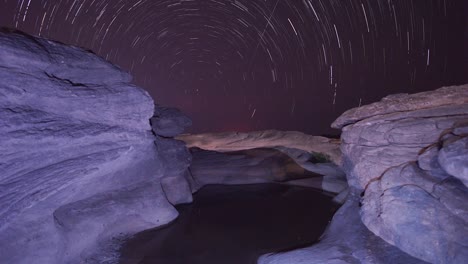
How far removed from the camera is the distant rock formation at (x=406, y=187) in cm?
837

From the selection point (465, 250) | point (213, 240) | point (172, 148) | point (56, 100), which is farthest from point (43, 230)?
point (465, 250)

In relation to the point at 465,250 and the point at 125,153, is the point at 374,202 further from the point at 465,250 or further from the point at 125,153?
the point at 125,153

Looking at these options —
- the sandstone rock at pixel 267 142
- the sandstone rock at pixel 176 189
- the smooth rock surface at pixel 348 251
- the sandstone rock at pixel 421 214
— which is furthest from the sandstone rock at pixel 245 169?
the sandstone rock at pixel 421 214

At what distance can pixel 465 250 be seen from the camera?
7.61 meters

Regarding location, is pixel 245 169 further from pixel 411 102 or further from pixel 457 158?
pixel 457 158

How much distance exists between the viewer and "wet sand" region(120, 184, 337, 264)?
455 inches

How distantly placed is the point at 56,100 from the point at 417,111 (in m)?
14.7

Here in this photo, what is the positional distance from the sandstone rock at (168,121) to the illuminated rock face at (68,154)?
7.60 meters

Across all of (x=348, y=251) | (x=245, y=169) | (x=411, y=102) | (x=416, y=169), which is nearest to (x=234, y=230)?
(x=348, y=251)

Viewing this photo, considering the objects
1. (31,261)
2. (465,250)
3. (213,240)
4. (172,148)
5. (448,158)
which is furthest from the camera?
(172,148)

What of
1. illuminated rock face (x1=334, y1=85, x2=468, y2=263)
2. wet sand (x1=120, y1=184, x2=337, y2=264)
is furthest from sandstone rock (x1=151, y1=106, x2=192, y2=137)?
illuminated rock face (x1=334, y1=85, x2=468, y2=263)

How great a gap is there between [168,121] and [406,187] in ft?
58.3

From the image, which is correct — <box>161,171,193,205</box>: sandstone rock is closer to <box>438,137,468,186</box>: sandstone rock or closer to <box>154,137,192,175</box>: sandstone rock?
<box>154,137,192,175</box>: sandstone rock

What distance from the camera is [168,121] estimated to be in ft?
75.7
